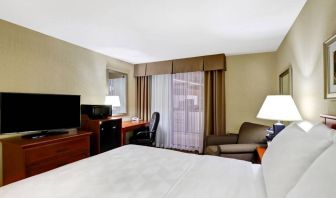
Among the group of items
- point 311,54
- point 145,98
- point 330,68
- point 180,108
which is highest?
point 311,54

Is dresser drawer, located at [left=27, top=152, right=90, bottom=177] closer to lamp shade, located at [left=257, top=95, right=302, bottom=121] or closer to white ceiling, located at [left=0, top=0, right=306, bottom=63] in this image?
white ceiling, located at [left=0, top=0, right=306, bottom=63]

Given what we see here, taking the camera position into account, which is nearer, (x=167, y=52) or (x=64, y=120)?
(x=64, y=120)

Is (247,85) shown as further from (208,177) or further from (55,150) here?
(55,150)

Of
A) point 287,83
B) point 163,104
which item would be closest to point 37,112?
point 163,104

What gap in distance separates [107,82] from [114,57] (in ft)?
2.04

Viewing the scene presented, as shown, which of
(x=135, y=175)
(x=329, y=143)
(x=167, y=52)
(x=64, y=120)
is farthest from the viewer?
(x=167, y=52)

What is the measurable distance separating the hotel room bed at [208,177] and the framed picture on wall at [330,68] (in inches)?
13.6

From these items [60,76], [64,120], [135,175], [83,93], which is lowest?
[135,175]

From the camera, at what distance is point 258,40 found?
9.54 ft

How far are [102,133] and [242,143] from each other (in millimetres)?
2458

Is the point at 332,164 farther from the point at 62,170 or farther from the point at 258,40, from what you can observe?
the point at 258,40

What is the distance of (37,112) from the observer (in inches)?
95.9

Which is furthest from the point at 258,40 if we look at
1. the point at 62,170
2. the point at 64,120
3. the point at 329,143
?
the point at 64,120

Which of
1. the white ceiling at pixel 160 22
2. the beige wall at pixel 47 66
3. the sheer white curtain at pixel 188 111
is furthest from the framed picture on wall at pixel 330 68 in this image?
the beige wall at pixel 47 66
